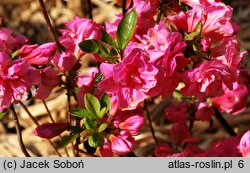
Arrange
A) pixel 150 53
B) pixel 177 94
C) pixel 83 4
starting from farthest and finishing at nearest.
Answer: pixel 83 4, pixel 177 94, pixel 150 53

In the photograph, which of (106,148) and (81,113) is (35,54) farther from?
(106,148)

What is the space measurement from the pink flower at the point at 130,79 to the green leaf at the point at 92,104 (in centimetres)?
4

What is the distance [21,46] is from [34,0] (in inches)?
62.5

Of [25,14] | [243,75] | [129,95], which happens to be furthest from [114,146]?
[25,14]

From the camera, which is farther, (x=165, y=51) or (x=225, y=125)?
(x=225, y=125)

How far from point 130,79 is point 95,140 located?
123mm

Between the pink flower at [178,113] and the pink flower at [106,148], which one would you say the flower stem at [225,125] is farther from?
the pink flower at [106,148]

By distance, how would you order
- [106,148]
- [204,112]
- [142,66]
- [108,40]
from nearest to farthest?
[142,66] → [108,40] → [106,148] → [204,112]

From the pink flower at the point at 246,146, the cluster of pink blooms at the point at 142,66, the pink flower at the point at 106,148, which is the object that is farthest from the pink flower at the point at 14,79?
the pink flower at the point at 246,146

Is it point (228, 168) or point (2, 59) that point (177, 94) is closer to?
point (228, 168)

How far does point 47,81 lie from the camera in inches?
38.6

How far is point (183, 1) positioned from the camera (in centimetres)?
107

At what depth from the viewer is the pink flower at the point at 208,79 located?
937 mm

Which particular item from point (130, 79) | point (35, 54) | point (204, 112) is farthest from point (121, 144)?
point (204, 112)
